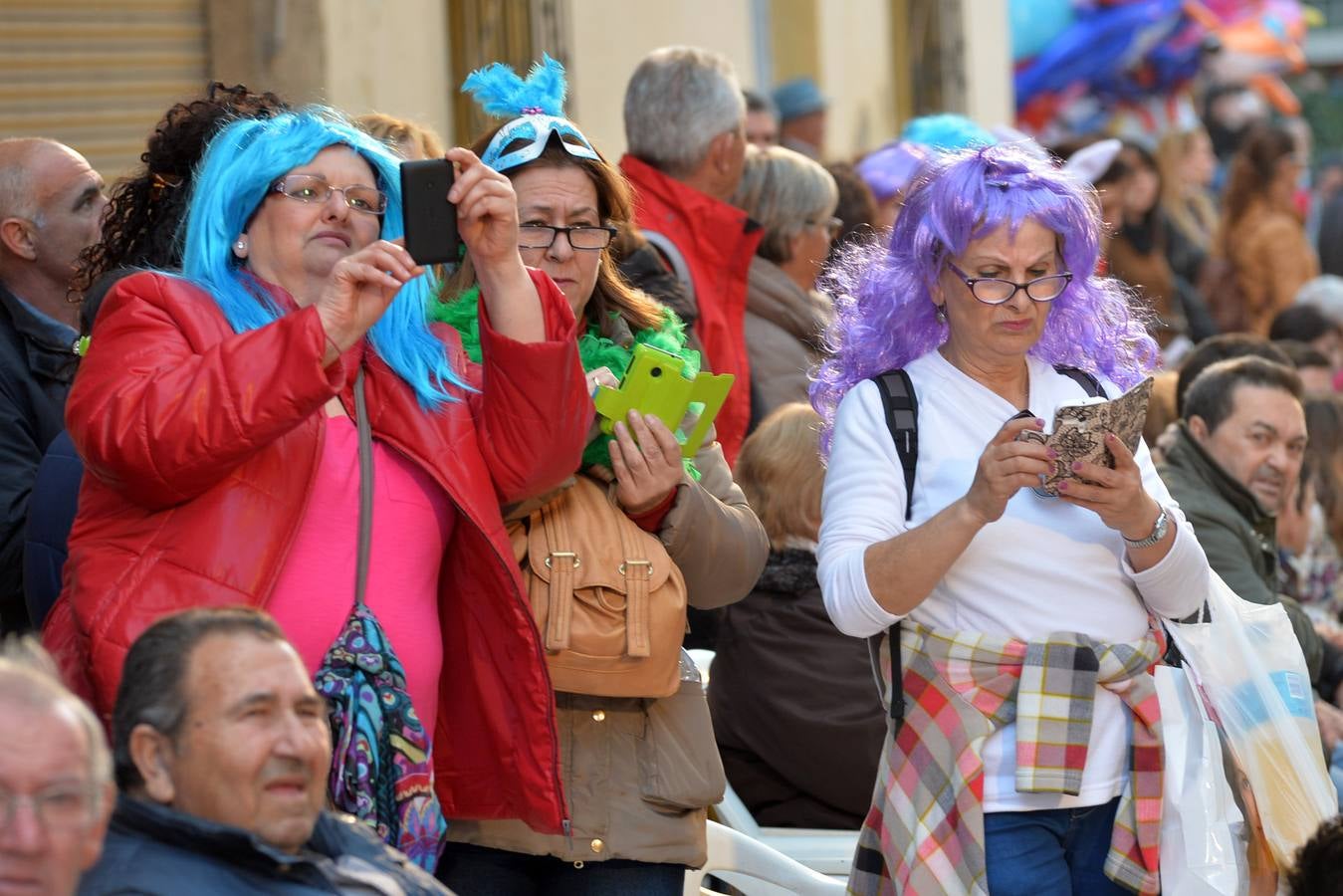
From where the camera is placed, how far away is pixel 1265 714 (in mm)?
3547

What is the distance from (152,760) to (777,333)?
10.6ft

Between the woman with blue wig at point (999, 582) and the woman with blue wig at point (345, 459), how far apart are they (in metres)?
0.58

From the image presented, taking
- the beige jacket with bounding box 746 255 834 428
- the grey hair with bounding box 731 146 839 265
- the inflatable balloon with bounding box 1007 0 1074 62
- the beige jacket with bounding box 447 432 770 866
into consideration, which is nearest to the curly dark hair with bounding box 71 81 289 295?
the beige jacket with bounding box 447 432 770 866

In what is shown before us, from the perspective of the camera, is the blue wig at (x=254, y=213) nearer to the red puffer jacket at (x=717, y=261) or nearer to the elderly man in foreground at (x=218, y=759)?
the elderly man in foreground at (x=218, y=759)

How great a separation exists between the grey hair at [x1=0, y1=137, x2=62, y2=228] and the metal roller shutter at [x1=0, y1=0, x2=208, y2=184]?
224 centimetres

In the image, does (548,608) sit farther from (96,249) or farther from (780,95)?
(780,95)

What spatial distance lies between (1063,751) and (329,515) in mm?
1262

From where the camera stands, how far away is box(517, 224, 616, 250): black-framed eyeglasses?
3645mm

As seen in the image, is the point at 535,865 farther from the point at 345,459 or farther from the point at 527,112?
the point at 527,112

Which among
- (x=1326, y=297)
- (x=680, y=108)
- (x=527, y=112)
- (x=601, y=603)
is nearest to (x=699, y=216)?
(x=680, y=108)

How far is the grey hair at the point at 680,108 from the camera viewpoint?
553cm

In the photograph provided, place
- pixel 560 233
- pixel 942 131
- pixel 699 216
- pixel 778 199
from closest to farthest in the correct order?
pixel 560 233 < pixel 699 216 < pixel 778 199 < pixel 942 131

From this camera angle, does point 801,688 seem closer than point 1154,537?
No

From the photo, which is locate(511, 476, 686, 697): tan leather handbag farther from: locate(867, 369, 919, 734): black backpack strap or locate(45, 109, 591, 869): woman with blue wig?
locate(867, 369, 919, 734): black backpack strap
